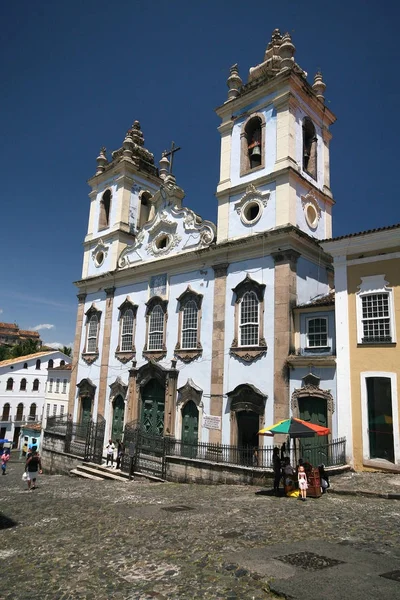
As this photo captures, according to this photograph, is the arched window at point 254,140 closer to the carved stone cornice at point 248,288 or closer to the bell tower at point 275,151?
the bell tower at point 275,151

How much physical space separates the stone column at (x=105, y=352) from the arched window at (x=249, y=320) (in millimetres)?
9734

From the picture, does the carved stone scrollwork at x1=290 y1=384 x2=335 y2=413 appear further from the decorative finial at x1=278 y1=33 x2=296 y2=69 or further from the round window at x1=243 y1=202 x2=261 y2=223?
the decorative finial at x1=278 y1=33 x2=296 y2=69

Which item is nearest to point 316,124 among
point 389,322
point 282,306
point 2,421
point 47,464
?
point 282,306

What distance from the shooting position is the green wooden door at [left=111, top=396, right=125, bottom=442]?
2325 centimetres

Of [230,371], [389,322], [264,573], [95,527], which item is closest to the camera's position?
[264,573]

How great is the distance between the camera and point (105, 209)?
29.8 metres

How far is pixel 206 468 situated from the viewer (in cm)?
1507

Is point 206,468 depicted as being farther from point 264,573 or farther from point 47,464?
point 47,464

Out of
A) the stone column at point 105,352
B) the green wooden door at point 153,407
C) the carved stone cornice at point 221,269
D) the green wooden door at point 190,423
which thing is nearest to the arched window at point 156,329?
the green wooden door at point 153,407

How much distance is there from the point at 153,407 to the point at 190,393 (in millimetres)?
2889

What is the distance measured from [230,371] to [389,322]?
22.2ft

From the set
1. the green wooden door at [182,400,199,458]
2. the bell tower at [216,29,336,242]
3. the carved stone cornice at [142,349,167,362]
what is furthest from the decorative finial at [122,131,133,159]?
the green wooden door at [182,400,199,458]

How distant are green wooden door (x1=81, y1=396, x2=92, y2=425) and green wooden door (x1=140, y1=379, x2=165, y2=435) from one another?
5028mm

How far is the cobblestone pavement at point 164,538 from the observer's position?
18.5 feet
